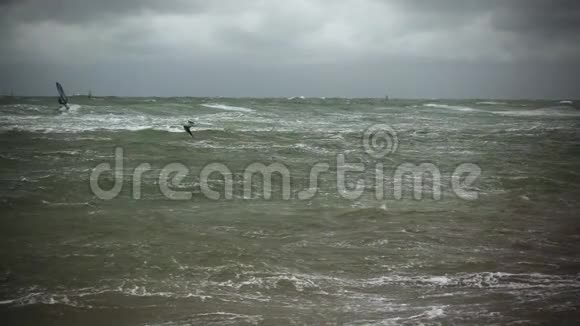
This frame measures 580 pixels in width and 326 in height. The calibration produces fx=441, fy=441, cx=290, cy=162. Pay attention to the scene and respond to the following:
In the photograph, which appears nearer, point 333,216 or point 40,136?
point 333,216

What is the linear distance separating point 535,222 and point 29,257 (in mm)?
9101

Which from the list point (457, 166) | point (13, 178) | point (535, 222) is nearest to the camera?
point (535, 222)

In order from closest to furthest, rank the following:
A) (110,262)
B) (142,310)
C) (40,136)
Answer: (142,310) < (110,262) < (40,136)

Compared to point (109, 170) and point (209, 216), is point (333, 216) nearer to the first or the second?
point (209, 216)

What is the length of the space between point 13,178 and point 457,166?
13.8 meters

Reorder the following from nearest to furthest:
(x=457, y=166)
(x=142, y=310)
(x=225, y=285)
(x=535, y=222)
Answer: (x=142, y=310), (x=225, y=285), (x=535, y=222), (x=457, y=166)

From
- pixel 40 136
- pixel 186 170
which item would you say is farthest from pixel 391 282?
pixel 40 136

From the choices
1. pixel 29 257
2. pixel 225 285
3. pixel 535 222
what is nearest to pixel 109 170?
pixel 29 257

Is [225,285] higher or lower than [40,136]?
lower

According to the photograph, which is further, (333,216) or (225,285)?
(333,216)

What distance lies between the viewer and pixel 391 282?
19.5 ft

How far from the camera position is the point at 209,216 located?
8.96 metres

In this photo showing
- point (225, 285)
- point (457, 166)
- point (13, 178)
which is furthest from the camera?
point (457, 166)

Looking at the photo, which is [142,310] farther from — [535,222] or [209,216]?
[535,222]
